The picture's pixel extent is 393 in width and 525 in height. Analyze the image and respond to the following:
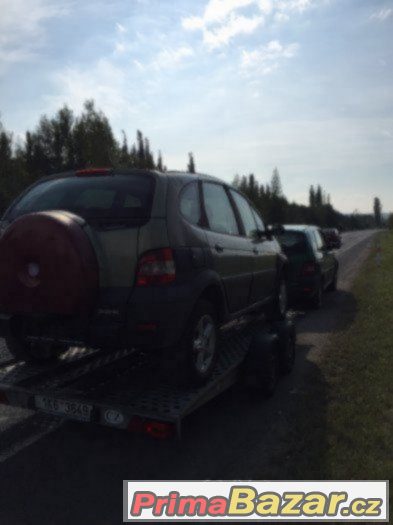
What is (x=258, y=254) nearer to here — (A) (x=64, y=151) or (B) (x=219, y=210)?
(B) (x=219, y=210)

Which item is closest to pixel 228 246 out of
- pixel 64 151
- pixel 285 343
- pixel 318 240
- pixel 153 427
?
pixel 285 343

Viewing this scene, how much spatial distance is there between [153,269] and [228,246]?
144cm

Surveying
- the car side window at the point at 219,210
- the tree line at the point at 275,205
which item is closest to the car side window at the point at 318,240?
the car side window at the point at 219,210

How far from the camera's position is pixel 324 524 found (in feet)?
10.7

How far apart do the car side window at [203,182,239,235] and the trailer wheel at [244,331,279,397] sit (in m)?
1.15

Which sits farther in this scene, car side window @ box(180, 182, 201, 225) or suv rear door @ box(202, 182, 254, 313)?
suv rear door @ box(202, 182, 254, 313)

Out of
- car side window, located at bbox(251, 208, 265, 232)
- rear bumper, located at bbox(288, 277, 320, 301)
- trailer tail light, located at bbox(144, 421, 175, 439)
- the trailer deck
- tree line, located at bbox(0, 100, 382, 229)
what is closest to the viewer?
trailer tail light, located at bbox(144, 421, 175, 439)

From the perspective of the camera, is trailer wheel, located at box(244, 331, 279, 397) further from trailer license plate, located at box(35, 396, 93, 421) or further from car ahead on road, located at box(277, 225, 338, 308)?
car ahead on road, located at box(277, 225, 338, 308)

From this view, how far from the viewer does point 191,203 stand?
483 cm

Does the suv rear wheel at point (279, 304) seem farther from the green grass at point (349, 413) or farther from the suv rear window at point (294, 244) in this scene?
the suv rear window at point (294, 244)

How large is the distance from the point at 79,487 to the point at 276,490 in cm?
132

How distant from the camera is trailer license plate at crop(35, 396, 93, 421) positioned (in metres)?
3.87

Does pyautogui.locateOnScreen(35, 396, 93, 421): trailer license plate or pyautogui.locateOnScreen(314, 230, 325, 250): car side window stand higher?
pyautogui.locateOnScreen(314, 230, 325, 250): car side window
